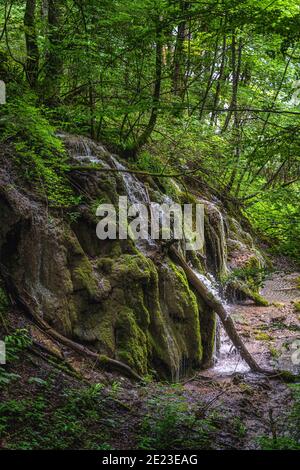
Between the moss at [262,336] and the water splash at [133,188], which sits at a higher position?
the water splash at [133,188]

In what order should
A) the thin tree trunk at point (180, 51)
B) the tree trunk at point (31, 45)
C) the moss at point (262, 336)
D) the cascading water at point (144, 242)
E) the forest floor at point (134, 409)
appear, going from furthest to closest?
the moss at point (262, 336) → the tree trunk at point (31, 45) → the cascading water at point (144, 242) → the thin tree trunk at point (180, 51) → the forest floor at point (134, 409)

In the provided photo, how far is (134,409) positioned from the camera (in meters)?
6.04

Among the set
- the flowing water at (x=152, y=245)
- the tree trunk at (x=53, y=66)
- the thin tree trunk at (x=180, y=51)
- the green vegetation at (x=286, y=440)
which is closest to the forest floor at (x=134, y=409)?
the green vegetation at (x=286, y=440)

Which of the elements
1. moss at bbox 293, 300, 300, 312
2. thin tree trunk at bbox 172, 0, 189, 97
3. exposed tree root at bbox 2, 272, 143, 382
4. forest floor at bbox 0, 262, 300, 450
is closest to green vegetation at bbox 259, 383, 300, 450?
forest floor at bbox 0, 262, 300, 450

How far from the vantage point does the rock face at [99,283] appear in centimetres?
681

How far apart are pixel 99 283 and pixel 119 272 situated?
42cm

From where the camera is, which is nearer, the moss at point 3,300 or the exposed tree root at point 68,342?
the moss at point 3,300

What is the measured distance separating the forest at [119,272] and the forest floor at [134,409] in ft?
0.08

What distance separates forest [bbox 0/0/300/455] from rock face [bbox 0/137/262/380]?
2cm

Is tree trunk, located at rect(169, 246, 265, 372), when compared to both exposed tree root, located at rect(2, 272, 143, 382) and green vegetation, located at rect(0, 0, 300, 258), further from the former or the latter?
exposed tree root, located at rect(2, 272, 143, 382)

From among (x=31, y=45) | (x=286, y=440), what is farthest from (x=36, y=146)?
(x=286, y=440)

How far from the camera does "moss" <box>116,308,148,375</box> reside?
730 cm

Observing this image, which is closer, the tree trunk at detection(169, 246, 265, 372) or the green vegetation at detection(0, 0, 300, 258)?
the green vegetation at detection(0, 0, 300, 258)

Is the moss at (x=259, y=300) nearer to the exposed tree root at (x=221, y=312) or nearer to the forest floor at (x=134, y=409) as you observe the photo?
the exposed tree root at (x=221, y=312)
